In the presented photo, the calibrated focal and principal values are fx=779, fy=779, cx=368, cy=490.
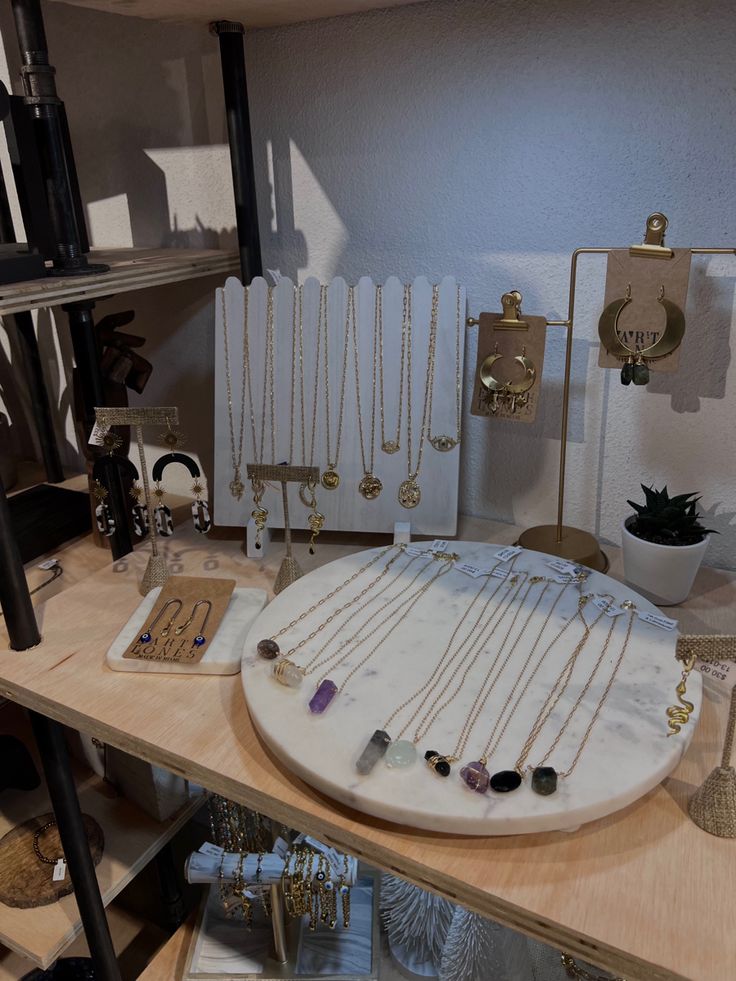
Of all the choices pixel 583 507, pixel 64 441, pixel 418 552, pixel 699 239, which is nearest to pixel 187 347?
pixel 64 441

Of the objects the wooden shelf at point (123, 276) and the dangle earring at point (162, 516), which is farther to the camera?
the dangle earring at point (162, 516)

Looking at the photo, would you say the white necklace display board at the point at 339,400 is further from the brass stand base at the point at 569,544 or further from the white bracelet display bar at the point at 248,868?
the white bracelet display bar at the point at 248,868

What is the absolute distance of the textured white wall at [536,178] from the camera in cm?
83

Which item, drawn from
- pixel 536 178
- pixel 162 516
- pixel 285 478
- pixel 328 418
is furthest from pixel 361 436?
pixel 536 178

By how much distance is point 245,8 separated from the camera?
2.89ft

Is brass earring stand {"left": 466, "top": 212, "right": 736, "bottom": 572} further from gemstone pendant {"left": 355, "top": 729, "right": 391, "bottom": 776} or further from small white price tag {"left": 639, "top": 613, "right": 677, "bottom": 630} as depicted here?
gemstone pendant {"left": 355, "top": 729, "right": 391, "bottom": 776}

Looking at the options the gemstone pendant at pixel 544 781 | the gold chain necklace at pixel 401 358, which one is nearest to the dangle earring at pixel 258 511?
the gold chain necklace at pixel 401 358

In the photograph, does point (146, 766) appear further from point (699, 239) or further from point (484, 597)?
point (699, 239)

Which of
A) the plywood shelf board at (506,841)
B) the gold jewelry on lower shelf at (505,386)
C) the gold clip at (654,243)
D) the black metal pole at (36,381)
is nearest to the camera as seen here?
the plywood shelf board at (506,841)

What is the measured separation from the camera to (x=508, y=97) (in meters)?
0.90

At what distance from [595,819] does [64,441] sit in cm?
121

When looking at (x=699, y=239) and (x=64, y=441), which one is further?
(x=64, y=441)

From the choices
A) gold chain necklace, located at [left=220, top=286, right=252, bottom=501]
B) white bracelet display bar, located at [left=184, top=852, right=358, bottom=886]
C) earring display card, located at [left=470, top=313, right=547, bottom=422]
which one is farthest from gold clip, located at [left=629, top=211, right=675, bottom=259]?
white bracelet display bar, located at [left=184, top=852, right=358, bottom=886]

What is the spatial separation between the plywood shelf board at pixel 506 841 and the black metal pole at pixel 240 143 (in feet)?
1.92
